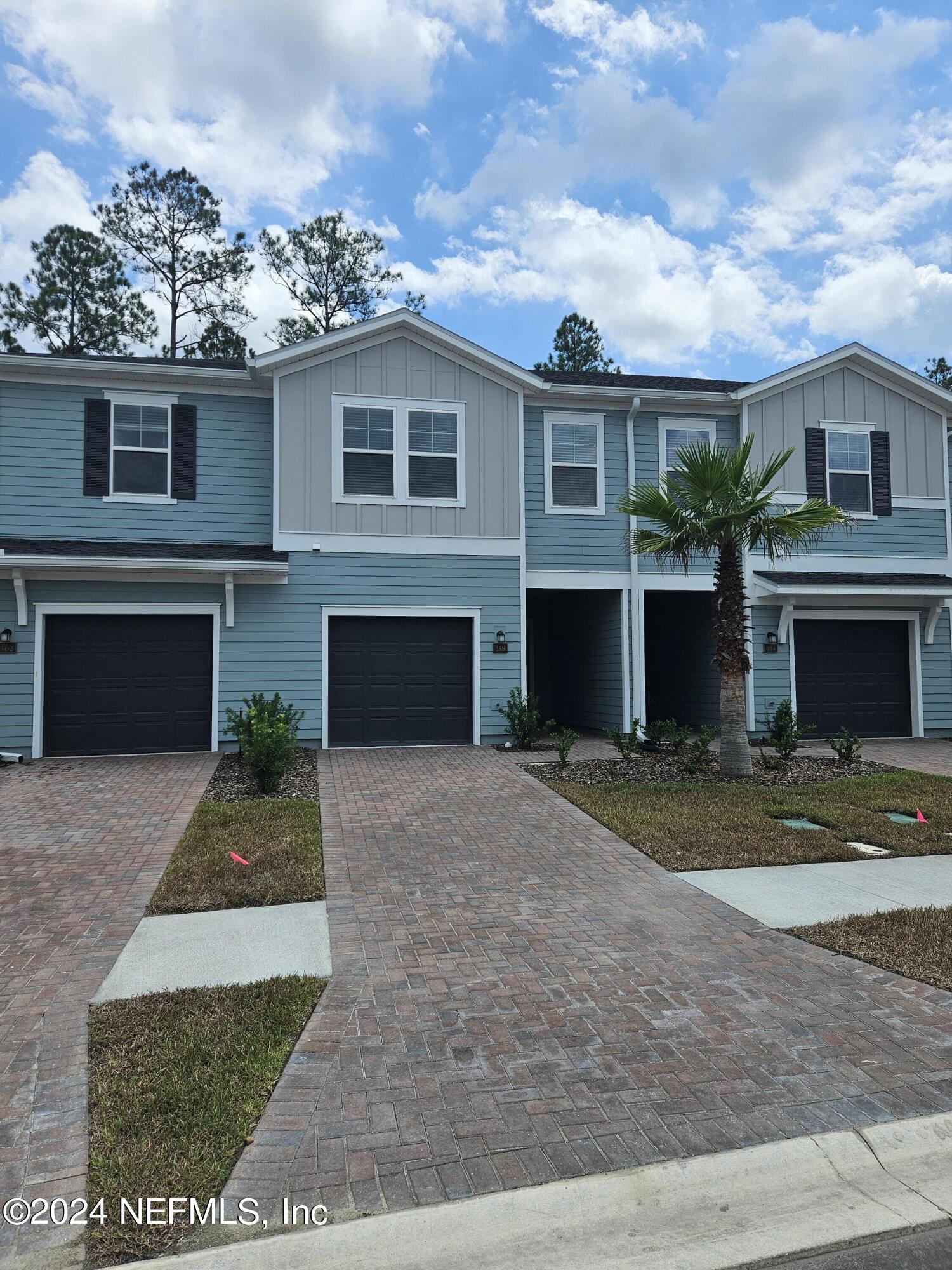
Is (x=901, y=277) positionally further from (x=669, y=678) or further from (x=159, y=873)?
(x=159, y=873)

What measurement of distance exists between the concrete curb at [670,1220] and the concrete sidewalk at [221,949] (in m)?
2.06

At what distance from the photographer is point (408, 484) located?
528 inches

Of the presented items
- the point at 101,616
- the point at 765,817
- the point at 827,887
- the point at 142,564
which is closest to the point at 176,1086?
the point at 827,887

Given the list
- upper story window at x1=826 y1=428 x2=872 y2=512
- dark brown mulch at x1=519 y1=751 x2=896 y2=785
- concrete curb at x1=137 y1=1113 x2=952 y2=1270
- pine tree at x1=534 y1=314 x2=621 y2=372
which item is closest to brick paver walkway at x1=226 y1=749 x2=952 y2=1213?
concrete curb at x1=137 y1=1113 x2=952 y2=1270

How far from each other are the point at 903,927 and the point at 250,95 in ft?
53.3

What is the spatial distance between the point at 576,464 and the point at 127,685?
8.49 meters

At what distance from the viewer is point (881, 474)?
15.1 m

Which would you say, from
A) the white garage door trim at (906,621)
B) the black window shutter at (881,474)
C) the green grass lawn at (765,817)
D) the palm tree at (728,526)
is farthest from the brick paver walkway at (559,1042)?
the black window shutter at (881,474)

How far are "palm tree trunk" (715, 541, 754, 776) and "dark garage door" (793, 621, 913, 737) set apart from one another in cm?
457

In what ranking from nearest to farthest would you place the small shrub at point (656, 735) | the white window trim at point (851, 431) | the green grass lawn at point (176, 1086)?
the green grass lawn at point (176, 1086) < the small shrub at point (656, 735) < the white window trim at point (851, 431)

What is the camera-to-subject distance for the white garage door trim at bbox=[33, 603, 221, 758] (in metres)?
12.2

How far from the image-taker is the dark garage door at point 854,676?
49.2 feet

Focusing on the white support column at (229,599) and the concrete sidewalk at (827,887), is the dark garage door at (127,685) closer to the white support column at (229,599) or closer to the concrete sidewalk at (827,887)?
the white support column at (229,599)

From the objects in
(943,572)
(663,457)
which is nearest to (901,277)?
(943,572)
